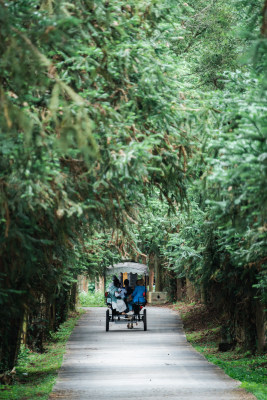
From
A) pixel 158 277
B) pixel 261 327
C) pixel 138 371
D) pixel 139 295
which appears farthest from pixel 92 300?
pixel 138 371

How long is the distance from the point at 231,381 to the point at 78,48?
30.0ft

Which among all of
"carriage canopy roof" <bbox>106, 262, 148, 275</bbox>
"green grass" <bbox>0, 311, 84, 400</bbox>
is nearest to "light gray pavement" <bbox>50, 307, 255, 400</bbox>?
"green grass" <bbox>0, 311, 84, 400</bbox>

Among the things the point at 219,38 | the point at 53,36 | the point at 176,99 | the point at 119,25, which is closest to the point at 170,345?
the point at 219,38

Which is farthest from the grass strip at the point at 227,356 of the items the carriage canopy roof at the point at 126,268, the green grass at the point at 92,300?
the green grass at the point at 92,300

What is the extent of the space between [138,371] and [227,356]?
483 centimetres

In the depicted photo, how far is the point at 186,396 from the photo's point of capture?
14.1m

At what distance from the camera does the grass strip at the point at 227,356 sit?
16.5 meters

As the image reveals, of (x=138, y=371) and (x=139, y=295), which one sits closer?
(x=138, y=371)

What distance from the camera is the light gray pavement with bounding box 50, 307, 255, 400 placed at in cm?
1455

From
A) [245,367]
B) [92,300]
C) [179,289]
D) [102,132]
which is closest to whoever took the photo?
[102,132]

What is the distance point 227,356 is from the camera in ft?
73.2

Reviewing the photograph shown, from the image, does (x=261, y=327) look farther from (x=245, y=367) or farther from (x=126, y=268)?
(x=126, y=268)

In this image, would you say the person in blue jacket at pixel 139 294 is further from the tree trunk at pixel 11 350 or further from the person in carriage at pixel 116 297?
the tree trunk at pixel 11 350

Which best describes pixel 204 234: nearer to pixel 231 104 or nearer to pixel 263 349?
pixel 263 349
